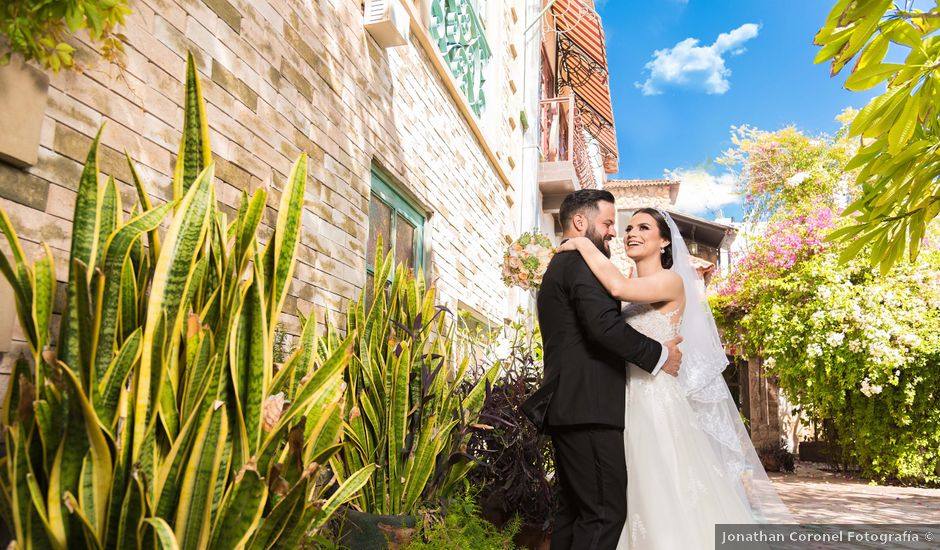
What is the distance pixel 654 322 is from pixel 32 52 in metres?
2.40

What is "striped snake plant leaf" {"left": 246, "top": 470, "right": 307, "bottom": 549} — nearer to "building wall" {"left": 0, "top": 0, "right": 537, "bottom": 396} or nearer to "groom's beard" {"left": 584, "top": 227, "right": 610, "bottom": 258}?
"building wall" {"left": 0, "top": 0, "right": 537, "bottom": 396}

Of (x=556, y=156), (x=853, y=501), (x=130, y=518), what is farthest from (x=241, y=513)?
(x=556, y=156)

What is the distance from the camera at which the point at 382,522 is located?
107 inches

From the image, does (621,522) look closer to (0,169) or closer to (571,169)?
(0,169)

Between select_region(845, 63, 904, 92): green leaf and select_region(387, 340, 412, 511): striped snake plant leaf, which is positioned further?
select_region(387, 340, 412, 511): striped snake plant leaf

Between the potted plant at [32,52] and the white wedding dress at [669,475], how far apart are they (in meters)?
2.23

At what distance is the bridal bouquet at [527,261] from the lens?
503 cm

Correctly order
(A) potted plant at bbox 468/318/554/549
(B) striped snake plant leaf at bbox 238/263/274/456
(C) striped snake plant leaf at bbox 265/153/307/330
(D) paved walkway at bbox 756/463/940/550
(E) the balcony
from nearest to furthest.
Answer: (B) striped snake plant leaf at bbox 238/263/274/456 < (C) striped snake plant leaf at bbox 265/153/307/330 < (A) potted plant at bbox 468/318/554/549 < (D) paved walkway at bbox 756/463/940/550 < (E) the balcony

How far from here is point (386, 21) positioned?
412cm

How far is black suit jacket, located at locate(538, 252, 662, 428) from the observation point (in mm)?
2641

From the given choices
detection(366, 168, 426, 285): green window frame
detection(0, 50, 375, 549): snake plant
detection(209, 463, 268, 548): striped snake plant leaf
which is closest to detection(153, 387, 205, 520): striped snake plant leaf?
detection(0, 50, 375, 549): snake plant

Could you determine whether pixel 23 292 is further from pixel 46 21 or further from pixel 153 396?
pixel 46 21

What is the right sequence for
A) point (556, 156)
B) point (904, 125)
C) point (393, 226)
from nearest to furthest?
point (904, 125), point (393, 226), point (556, 156)

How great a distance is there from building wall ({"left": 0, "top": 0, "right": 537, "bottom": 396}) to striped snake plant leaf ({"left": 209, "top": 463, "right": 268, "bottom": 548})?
29.7 inches
